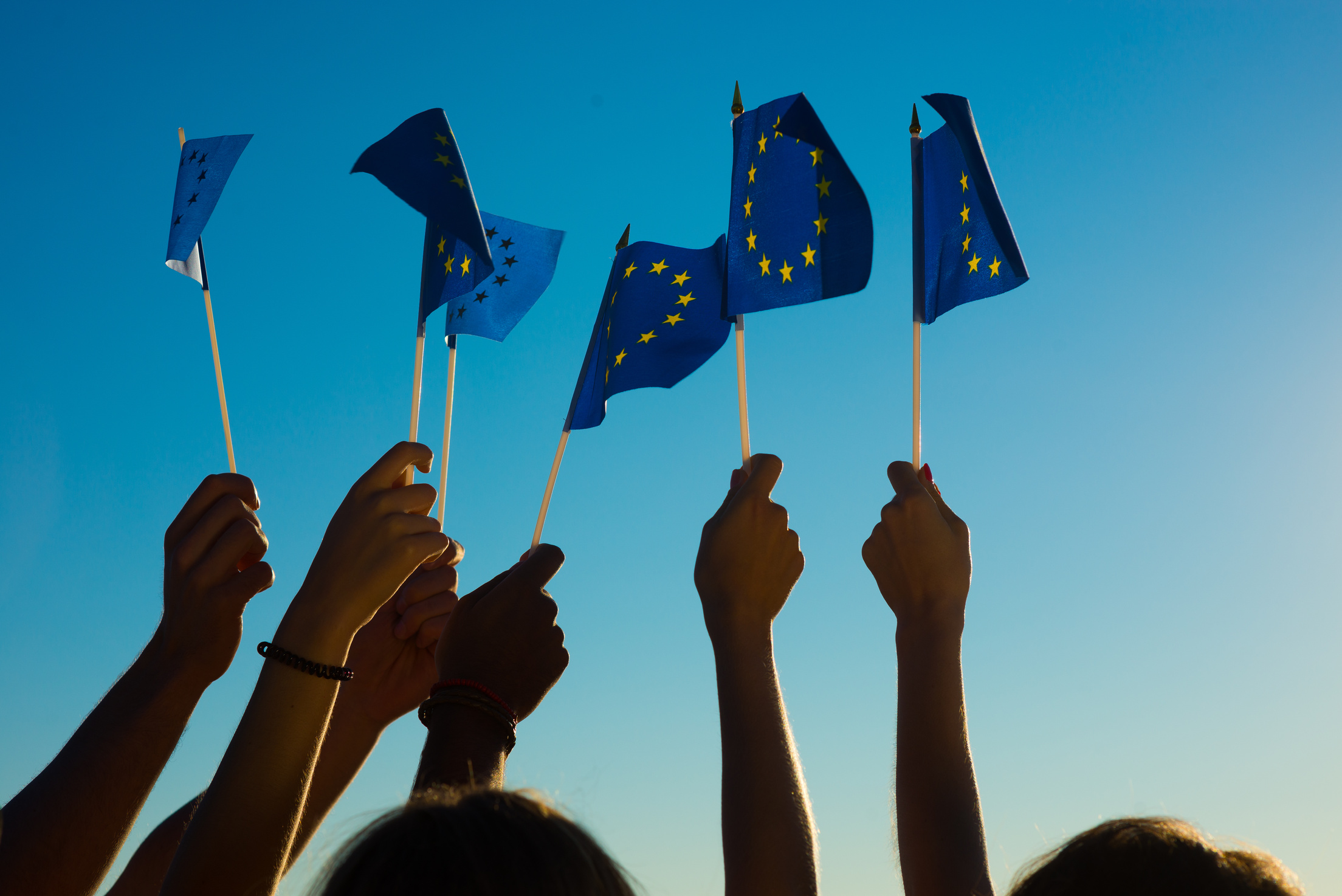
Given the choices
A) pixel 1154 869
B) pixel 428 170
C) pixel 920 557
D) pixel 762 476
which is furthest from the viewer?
pixel 428 170

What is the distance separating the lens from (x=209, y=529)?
3.40 meters

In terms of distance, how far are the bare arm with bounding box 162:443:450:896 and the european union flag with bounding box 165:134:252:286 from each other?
12.3 ft

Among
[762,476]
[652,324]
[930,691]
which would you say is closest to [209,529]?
[762,476]

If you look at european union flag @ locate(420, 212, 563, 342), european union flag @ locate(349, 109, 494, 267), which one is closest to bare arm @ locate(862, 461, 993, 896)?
european union flag @ locate(349, 109, 494, 267)

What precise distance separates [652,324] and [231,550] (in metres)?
3.28

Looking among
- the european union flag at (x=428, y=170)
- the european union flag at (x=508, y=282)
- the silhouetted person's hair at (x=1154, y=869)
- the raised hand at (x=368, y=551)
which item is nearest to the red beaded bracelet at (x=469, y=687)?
the raised hand at (x=368, y=551)

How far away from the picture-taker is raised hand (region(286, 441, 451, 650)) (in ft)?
8.62

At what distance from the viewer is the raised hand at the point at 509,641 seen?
326cm

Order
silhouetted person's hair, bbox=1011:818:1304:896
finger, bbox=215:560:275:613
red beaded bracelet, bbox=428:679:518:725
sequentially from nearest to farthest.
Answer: silhouetted person's hair, bbox=1011:818:1304:896
red beaded bracelet, bbox=428:679:518:725
finger, bbox=215:560:275:613

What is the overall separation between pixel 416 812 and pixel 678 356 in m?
4.40

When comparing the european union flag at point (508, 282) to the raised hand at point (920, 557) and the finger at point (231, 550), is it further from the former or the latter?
the raised hand at point (920, 557)

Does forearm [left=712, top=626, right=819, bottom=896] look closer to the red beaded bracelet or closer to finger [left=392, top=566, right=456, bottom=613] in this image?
the red beaded bracelet

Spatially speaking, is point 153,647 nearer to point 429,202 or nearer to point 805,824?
point 805,824

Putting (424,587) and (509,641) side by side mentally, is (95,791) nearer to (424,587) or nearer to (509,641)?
(509,641)
